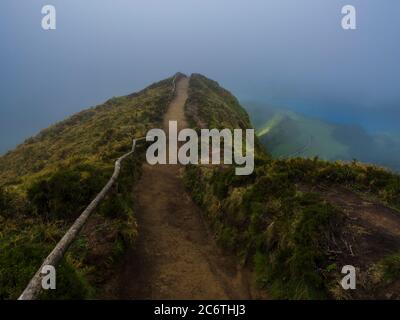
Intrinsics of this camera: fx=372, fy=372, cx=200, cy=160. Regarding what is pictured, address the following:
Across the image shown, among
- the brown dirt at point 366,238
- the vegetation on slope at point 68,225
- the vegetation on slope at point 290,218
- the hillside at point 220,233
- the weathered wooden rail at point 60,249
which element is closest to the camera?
the weathered wooden rail at point 60,249

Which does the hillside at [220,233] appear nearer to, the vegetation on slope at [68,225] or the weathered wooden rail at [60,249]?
the vegetation on slope at [68,225]

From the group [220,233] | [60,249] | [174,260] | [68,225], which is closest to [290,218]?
[220,233]

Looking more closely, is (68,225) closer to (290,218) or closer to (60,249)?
(60,249)

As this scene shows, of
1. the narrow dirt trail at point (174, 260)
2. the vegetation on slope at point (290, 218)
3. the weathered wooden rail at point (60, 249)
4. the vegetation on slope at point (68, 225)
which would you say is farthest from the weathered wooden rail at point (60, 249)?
the vegetation on slope at point (290, 218)

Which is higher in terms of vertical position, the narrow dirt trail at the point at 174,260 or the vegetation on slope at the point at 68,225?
the vegetation on slope at the point at 68,225

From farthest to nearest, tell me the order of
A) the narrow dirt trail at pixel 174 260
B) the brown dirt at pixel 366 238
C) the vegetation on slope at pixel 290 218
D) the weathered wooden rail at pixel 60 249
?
the narrow dirt trail at pixel 174 260
the vegetation on slope at pixel 290 218
the brown dirt at pixel 366 238
the weathered wooden rail at pixel 60 249

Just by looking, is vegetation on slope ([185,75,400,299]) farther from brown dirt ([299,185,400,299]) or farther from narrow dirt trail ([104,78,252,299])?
narrow dirt trail ([104,78,252,299])

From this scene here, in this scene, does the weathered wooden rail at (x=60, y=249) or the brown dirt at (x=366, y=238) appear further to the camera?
the brown dirt at (x=366, y=238)
